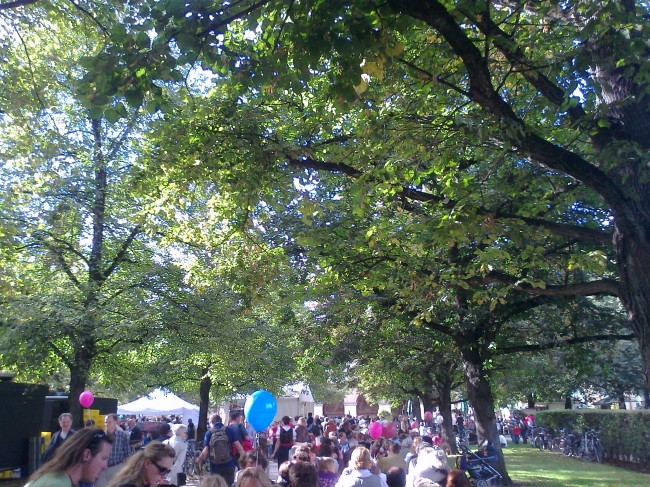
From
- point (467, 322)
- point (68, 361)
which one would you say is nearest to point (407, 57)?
point (467, 322)

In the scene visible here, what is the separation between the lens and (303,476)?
5.73 meters

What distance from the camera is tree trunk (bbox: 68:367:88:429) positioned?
16.1 metres

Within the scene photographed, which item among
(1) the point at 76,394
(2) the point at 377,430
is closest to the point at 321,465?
(2) the point at 377,430

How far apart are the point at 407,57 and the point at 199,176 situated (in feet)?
11.7

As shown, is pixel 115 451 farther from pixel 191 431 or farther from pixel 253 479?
pixel 191 431

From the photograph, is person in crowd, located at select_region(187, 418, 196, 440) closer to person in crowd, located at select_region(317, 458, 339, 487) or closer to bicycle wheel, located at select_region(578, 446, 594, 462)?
bicycle wheel, located at select_region(578, 446, 594, 462)

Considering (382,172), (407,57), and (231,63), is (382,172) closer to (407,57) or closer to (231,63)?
(407,57)

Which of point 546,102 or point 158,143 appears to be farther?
point 158,143

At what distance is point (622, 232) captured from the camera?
23.0 feet

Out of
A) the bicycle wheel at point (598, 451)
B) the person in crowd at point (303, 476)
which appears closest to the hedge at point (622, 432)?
the bicycle wheel at point (598, 451)

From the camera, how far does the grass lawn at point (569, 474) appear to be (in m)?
16.0

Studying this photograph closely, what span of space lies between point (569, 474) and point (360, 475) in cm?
1466

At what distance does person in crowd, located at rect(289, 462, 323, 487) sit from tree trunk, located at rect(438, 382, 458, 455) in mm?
22916

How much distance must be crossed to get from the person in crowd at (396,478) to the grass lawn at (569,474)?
9138 millimetres
